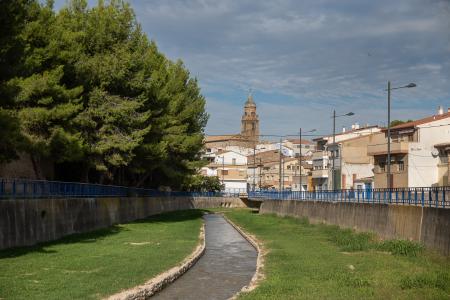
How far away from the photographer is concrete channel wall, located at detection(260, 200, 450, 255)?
22.4 metres

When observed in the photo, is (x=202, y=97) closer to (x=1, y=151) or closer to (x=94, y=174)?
(x=94, y=174)

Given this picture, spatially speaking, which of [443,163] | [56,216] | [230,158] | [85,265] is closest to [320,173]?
[443,163]

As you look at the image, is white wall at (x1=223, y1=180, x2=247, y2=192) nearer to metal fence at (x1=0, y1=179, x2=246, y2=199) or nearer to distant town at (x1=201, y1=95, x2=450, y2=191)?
distant town at (x1=201, y1=95, x2=450, y2=191)

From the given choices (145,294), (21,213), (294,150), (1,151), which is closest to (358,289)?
(145,294)

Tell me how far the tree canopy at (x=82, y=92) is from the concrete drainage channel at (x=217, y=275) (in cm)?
950

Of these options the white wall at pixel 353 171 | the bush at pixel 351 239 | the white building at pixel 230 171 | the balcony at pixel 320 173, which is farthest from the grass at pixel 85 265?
the white building at pixel 230 171

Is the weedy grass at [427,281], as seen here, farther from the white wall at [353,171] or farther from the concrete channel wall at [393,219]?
the white wall at [353,171]

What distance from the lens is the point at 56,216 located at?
31.0 m

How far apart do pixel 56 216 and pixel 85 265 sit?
1131cm

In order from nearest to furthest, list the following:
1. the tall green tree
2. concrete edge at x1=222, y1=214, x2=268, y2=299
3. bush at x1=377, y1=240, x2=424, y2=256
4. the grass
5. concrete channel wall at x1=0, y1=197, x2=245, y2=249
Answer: the grass, concrete edge at x1=222, y1=214, x2=268, y2=299, bush at x1=377, y1=240, x2=424, y2=256, concrete channel wall at x1=0, y1=197, x2=245, y2=249, the tall green tree

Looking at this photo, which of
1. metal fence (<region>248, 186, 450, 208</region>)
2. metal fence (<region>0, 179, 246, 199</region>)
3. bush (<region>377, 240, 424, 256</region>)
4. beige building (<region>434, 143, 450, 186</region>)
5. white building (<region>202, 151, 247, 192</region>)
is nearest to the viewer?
bush (<region>377, 240, 424, 256</region>)

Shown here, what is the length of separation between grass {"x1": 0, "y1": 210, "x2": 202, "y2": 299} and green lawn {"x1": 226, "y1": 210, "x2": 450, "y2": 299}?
12.6ft

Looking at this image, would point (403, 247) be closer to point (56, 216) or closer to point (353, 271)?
point (353, 271)

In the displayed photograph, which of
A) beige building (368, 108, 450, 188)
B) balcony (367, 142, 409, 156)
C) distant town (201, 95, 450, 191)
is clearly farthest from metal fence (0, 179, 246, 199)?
beige building (368, 108, 450, 188)
